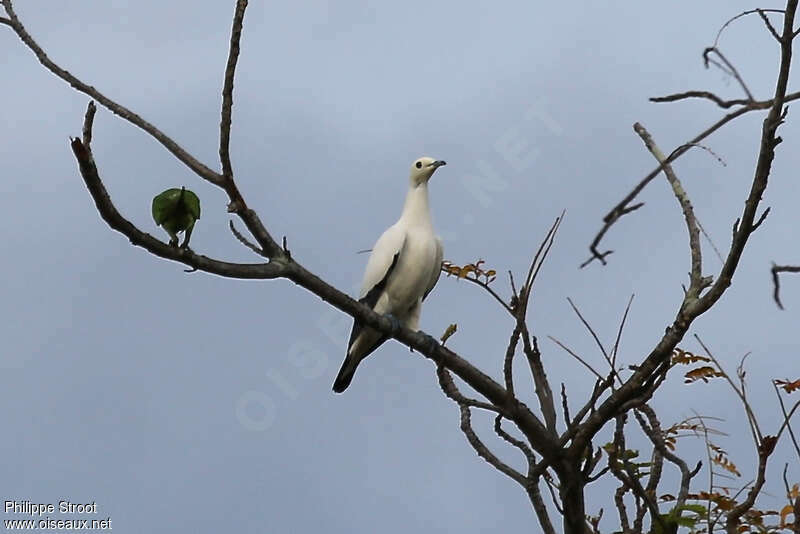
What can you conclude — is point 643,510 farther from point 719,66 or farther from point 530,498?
point 719,66

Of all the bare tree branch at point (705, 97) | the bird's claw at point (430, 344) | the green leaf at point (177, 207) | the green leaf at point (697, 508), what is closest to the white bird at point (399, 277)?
the bird's claw at point (430, 344)

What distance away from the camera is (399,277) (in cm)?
805

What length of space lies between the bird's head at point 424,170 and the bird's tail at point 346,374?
60.4 inches

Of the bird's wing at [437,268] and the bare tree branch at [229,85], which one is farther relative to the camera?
the bird's wing at [437,268]

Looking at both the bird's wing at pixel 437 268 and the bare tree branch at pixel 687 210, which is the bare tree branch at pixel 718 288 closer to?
the bare tree branch at pixel 687 210

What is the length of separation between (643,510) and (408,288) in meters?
3.22

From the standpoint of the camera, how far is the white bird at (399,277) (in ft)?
26.5

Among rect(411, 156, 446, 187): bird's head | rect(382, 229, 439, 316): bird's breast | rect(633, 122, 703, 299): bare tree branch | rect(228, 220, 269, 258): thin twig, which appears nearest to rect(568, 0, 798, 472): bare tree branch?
rect(633, 122, 703, 299): bare tree branch

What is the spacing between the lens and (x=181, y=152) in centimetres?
450

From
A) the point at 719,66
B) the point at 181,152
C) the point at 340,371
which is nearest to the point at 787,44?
the point at 719,66

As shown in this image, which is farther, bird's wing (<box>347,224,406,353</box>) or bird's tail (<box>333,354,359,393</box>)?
bird's tail (<box>333,354,359,393</box>)

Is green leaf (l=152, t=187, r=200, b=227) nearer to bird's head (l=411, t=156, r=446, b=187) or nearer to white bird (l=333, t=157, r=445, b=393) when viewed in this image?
white bird (l=333, t=157, r=445, b=393)

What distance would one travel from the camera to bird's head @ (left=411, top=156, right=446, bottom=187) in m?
8.67

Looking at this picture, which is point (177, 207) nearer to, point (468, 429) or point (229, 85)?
point (229, 85)
